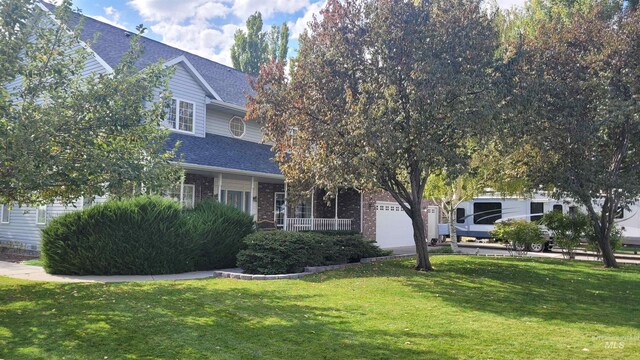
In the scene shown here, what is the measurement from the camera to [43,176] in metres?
7.93

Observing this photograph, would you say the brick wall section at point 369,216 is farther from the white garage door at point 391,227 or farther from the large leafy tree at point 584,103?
the large leafy tree at point 584,103

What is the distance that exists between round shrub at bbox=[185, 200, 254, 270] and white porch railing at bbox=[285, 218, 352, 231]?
Result: 422 centimetres

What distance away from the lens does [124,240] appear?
502 inches

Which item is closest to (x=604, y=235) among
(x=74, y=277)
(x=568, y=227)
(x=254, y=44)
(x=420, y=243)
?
(x=568, y=227)

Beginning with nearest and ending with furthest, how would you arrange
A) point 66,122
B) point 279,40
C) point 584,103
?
point 66,122 < point 584,103 < point 279,40

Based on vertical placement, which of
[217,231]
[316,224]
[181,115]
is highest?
[181,115]

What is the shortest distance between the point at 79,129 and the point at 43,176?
1.05 m

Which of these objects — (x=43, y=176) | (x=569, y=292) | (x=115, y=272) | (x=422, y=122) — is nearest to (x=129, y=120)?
(x=43, y=176)

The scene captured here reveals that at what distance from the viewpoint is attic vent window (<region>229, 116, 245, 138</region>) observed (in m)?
20.9

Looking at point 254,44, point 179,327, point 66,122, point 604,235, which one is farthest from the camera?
point 254,44

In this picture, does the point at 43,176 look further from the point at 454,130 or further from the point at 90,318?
the point at 454,130

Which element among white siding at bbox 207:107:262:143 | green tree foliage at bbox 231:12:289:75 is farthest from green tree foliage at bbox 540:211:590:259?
green tree foliage at bbox 231:12:289:75

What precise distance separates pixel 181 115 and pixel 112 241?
698cm

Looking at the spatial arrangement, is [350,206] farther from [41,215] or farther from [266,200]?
[41,215]
